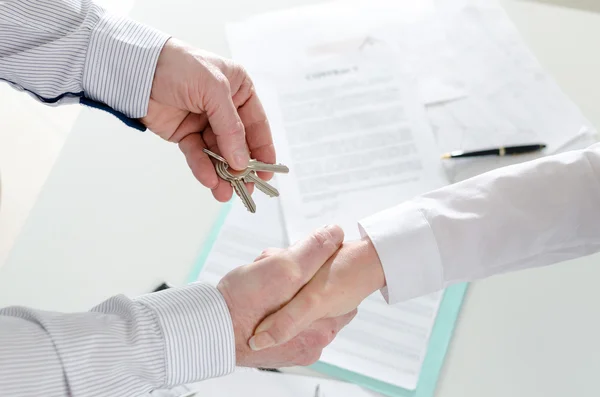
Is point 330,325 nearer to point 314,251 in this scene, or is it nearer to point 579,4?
point 314,251

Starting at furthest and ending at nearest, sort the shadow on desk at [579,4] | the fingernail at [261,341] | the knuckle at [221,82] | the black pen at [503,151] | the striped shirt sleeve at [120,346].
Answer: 1. the shadow on desk at [579,4]
2. the black pen at [503,151]
3. the knuckle at [221,82]
4. the fingernail at [261,341]
5. the striped shirt sleeve at [120,346]

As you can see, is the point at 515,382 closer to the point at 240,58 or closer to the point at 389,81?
the point at 389,81

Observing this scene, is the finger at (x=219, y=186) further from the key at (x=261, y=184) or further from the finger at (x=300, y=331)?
the finger at (x=300, y=331)

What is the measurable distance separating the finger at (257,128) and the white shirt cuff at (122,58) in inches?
5.5

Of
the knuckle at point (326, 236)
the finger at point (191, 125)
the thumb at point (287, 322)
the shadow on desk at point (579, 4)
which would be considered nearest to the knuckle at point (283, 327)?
the thumb at point (287, 322)

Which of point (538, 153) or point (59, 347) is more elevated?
point (538, 153)

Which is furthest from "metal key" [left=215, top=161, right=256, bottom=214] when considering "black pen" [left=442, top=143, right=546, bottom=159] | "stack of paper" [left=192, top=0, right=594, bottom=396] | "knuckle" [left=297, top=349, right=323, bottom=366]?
"black pen" [left=442, top=143, right=546, bottom=159]

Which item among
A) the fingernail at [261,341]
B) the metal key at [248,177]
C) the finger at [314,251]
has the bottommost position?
the fingernail at [261,341]

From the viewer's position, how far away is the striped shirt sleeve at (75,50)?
855 millimetres

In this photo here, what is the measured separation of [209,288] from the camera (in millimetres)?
775

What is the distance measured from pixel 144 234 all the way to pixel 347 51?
47 centimetres

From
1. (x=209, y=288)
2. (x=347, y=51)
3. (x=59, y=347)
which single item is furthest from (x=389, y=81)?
(x=59, y=347)

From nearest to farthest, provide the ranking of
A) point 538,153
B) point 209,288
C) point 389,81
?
point 209,288
point 538,153
point 389,81

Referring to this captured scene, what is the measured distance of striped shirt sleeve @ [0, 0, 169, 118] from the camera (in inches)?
33.7
